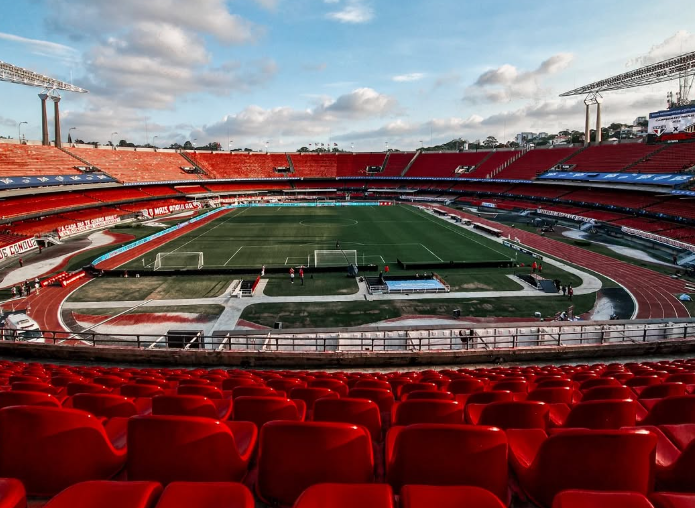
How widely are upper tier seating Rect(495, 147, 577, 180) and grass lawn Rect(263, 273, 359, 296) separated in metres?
63.7

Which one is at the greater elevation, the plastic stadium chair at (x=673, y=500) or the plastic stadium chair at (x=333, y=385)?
the plastic stadium chair at (x=673, y=500)

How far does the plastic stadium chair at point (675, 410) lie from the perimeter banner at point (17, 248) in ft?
162

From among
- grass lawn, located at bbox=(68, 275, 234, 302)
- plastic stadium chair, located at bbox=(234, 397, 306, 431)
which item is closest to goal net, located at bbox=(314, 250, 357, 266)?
grass lawn, located at bbox=(68, 275, 234, 302)

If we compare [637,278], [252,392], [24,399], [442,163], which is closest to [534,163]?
[442,163]

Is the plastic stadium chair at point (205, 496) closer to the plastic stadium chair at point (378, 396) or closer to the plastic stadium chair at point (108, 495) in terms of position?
the plastic stadium chair at point (108, 495)

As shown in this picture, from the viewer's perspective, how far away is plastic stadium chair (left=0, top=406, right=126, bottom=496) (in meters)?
3.42

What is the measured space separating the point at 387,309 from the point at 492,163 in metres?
82.9

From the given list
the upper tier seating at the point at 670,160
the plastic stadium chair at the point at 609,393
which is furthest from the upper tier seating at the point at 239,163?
the plastic stadium chair at the point at 609,393

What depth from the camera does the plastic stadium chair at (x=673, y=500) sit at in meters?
2.44

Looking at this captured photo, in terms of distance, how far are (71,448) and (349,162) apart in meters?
120

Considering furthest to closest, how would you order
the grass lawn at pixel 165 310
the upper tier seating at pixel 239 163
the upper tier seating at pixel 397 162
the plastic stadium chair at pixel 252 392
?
1. the upper tier seating at pixel 397 162
2. the upper tier seating at pixel 239 163
3. the grass lawn at pixel 165 310
4. the plastic stadium chair at pixel 252 392

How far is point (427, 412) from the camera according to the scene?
15.5ft

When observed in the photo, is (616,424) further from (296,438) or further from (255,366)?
(255,366)

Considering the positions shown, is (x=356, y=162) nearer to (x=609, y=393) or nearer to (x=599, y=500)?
(x=609, y=393)
